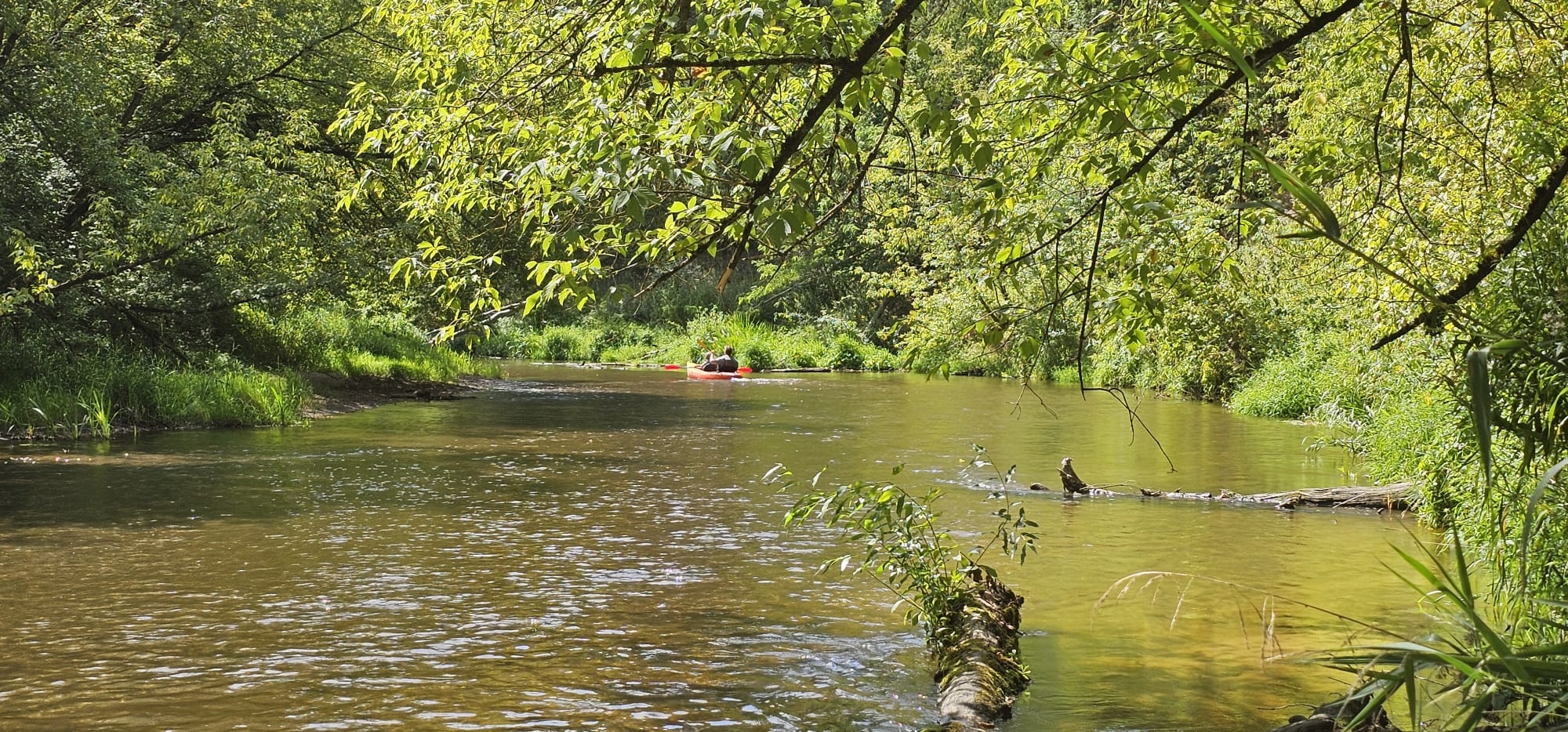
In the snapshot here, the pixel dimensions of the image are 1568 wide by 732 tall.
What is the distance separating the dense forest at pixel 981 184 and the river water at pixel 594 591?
1.10 meters

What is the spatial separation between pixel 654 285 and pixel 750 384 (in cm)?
2693

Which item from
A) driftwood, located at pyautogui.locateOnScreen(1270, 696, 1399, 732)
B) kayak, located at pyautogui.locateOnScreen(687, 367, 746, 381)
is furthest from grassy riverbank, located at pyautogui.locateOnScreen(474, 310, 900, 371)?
driftwood, located at pyautogui.locateOnScreen(1270, 696, 1399, 732)

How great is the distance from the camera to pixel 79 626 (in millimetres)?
7469

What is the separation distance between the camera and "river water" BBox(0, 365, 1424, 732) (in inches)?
242

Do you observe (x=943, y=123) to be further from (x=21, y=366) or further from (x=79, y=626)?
(x=21, y=366)

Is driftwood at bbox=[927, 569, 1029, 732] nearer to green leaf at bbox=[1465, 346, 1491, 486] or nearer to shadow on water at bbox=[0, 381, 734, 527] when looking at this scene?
green leaf at bbox=[1465, 346, 1491, 486]

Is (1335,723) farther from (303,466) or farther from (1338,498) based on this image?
(303,466)

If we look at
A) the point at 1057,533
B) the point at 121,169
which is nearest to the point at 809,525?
the point at 1057,533

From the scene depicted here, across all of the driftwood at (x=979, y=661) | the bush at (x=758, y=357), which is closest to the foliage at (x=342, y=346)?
the bush at (x=758, y=357)

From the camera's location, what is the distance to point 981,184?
484 centimetres

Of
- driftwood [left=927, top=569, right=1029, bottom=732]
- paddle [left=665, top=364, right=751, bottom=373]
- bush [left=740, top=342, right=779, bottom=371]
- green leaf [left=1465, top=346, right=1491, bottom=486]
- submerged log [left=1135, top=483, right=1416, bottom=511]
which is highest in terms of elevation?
bush [left=740, top=342, right=779, bottom=371]

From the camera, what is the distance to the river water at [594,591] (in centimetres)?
616

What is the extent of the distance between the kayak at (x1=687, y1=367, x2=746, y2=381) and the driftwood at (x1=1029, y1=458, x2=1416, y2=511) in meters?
20.2

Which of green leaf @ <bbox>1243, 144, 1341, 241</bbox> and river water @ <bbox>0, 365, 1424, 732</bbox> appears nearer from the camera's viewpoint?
green leaf @ <bbox>1243, 144, 1341, 241</bbox>
